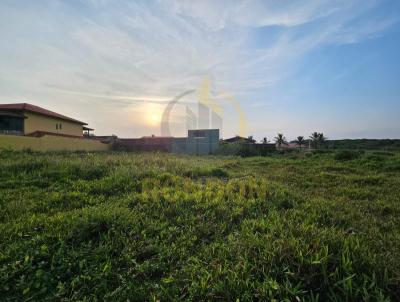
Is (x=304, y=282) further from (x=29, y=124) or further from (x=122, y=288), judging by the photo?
(x=29, y=124)

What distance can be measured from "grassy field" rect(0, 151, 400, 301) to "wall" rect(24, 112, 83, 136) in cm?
1526

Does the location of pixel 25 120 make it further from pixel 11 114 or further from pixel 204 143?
pixel 204 143

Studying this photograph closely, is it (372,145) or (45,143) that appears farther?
(372,145)

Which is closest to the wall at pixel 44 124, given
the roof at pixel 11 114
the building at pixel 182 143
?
the roof at pixel 11 114

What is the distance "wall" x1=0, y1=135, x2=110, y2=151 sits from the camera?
452 inches

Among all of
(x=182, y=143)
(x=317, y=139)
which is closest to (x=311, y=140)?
(x=317, y=139)

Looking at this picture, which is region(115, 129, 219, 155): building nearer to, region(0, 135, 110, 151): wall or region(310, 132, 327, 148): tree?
region(0, 135, 110, 151): wall

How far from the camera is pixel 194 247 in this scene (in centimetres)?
240

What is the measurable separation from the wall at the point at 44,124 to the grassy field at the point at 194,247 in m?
15.3

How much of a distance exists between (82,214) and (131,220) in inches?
29.8

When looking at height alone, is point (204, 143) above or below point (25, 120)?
below

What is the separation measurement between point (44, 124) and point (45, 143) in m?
5.56

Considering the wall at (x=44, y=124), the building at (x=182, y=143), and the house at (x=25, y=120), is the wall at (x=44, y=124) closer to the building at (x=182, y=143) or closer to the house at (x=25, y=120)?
the house at (x=25, y=120)

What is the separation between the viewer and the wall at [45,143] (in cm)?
1149
